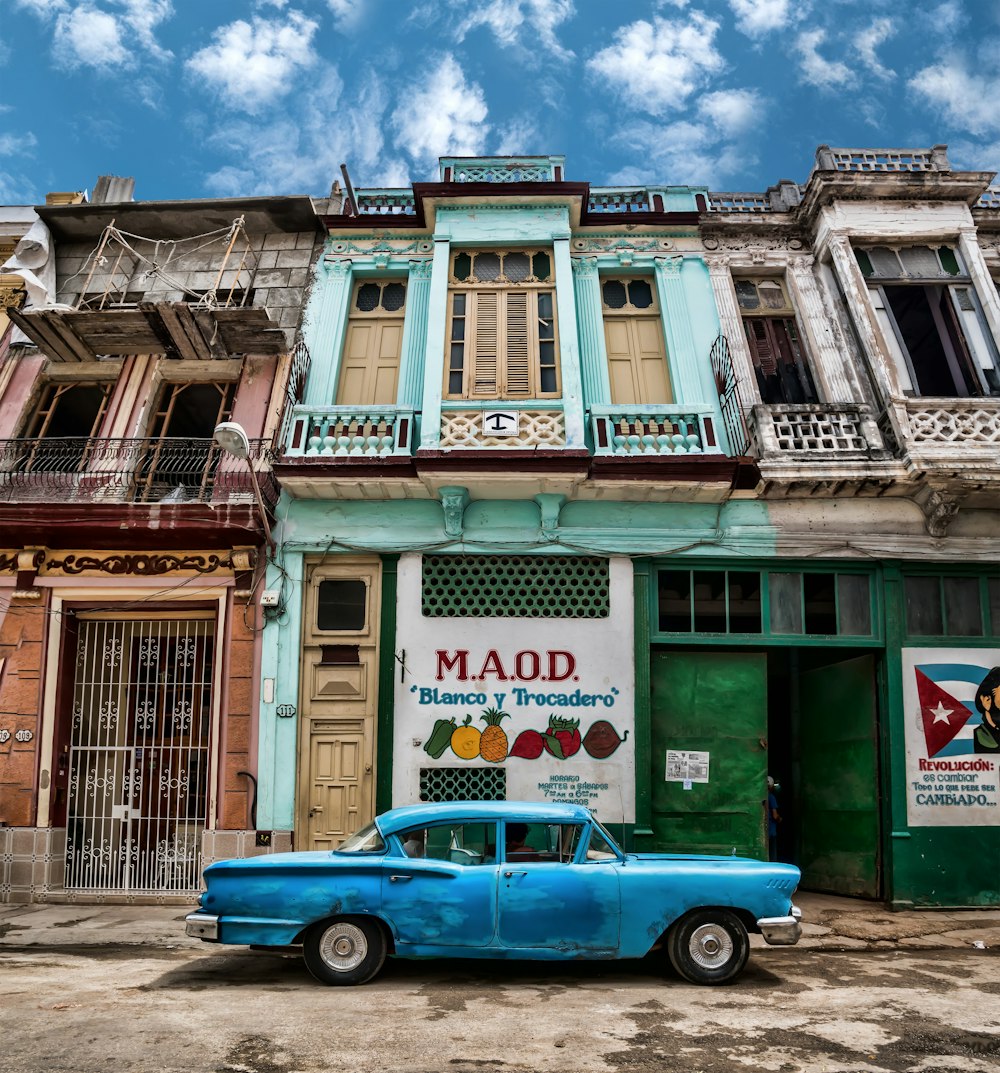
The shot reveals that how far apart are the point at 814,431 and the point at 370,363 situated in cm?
622

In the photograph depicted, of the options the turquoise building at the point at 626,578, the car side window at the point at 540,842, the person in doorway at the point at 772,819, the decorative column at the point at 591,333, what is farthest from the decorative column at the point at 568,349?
the car side window at the point at 540,842

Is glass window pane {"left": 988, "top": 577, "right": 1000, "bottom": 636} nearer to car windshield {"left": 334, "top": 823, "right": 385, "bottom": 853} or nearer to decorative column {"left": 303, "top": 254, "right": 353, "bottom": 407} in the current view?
car windshield {"left": 334, "top": 823, "right": 385, "bottom": 853}

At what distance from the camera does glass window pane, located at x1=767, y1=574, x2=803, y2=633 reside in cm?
1147

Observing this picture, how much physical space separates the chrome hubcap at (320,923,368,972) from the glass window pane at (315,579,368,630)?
501 cm

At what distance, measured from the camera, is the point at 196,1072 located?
→ 4.62 metres

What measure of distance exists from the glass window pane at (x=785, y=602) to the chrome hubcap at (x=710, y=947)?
17.1ft

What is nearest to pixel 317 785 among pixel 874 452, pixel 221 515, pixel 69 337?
pixel 221 515

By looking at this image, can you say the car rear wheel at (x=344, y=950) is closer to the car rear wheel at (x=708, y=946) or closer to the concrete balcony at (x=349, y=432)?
the car rear wheel at (x=708, y=946)

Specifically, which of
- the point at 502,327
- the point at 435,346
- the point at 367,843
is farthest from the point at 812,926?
the point at 502,327

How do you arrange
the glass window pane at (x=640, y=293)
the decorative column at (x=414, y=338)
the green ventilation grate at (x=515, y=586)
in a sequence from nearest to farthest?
1. the green ventilation grate at (x=515, y=586)
2. the decorative column at (x=414, y=338)
3. the glass window pane at (x=640, y=293)

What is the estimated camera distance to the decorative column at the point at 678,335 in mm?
12375

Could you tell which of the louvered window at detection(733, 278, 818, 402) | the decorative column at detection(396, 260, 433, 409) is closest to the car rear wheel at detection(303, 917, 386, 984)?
the decorative column at detection(396, 260, 433, 409)

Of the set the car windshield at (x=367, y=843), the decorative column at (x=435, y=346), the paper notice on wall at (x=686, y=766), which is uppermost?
the decorative column at (x=435, y=346)

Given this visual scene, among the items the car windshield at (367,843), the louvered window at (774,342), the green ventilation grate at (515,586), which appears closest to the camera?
the car windshield at (367,843)
